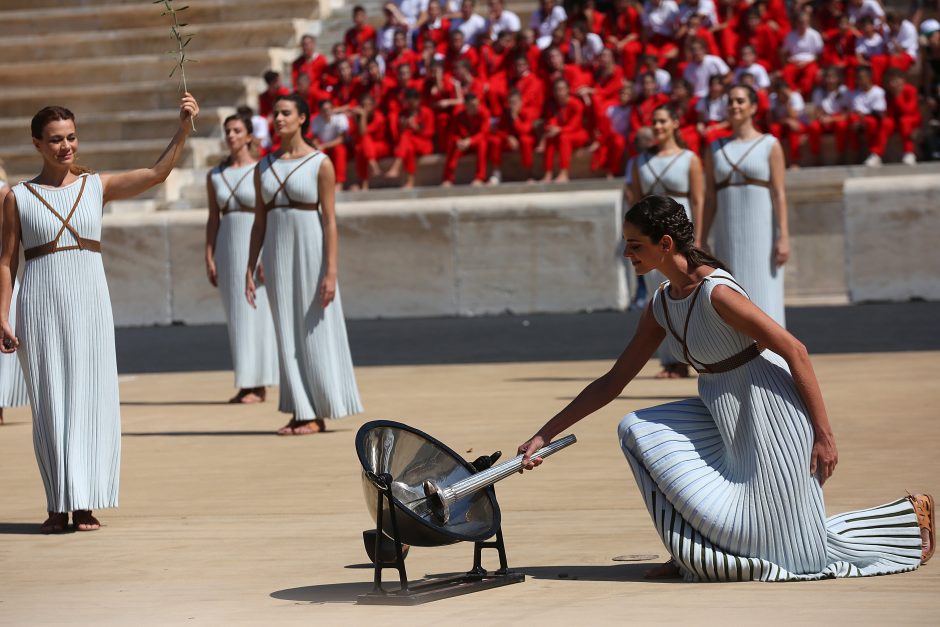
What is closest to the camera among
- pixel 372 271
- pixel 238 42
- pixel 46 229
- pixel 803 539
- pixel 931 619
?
pixel 931 619

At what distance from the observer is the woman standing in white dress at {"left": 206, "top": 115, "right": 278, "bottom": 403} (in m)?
12.5

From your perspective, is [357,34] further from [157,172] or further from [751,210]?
[157,172]

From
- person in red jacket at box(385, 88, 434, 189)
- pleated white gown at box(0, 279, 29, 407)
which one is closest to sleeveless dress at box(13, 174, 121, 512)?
pleated white gown at box(0, 279, 29, 407)

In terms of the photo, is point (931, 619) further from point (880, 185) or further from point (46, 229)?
point (880, 185)

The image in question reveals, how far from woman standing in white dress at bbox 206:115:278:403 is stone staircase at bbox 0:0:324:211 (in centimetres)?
949

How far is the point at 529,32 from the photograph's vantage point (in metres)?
22.2

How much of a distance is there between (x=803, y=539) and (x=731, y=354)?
0.67 metres

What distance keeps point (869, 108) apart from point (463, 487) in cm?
1506

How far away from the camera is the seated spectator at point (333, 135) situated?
2166 cm

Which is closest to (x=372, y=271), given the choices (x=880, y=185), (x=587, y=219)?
(x=587, y=219)

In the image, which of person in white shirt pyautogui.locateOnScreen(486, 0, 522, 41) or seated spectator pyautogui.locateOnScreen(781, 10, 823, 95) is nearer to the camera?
seated spectator pyautogui.locateOnScreen(781, 10, 823, 95)

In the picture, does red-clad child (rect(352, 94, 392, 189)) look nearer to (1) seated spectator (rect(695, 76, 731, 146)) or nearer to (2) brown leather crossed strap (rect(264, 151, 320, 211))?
(1) seated spectator (rect(695, 76, 731, 146))

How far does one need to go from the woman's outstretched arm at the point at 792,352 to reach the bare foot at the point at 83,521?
3.27 meters

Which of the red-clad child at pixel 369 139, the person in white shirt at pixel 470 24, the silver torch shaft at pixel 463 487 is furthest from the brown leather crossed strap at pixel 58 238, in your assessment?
the person in white shirt at pixel 470 24
